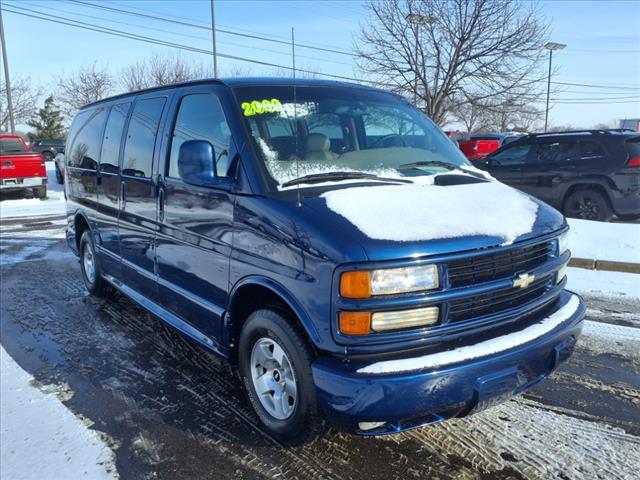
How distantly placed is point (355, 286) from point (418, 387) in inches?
21.2

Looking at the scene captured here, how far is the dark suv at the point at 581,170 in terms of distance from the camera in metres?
8.87

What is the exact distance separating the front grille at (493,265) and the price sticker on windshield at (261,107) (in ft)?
5.07

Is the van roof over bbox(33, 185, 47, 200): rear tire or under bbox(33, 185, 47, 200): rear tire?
over

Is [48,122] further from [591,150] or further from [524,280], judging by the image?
[524,280]

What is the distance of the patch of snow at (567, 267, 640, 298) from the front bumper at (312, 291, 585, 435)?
3.79m

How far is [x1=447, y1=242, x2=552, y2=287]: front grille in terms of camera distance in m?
2.58

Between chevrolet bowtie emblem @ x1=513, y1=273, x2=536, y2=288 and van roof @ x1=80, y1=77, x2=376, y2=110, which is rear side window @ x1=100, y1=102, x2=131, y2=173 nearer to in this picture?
van roof @ x1=80, y1=77, x2=376, y2=110

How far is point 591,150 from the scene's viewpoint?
9.27 m

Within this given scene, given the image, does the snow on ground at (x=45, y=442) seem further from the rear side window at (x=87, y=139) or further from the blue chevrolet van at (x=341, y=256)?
the rear side window at (x=87, y=139)

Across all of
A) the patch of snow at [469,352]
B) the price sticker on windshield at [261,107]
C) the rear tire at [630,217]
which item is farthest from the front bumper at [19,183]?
the patch of snow at [469,352]

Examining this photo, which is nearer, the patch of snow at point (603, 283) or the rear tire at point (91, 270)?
the rear tire at point (91, 270)

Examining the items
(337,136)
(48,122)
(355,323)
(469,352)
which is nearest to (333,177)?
(337,136)

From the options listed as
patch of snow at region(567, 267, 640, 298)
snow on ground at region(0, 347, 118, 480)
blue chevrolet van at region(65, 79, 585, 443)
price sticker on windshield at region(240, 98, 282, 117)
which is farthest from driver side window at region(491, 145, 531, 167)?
snow on ground at region(0, 347, 118, 480)

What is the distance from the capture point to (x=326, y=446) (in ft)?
9.93
